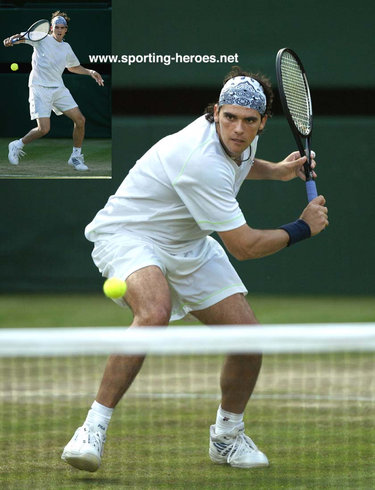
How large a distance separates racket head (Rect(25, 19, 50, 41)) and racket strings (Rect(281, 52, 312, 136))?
3.02 m

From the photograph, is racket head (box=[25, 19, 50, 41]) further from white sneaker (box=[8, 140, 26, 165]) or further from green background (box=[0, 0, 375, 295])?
white sneaker (box=[8, 140, 26, 165])

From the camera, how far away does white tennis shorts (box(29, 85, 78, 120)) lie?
695cm

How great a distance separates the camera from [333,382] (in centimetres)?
469

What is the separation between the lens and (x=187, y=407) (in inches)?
165

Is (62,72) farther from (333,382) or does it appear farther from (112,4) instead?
(333,382)

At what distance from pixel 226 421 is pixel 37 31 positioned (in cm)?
407

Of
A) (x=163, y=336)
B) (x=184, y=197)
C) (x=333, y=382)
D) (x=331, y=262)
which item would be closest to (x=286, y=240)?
(x=184, y=197)

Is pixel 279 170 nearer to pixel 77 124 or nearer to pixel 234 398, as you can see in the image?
pixel 234 398

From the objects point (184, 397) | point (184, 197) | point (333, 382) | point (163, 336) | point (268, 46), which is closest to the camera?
point (163, 336)

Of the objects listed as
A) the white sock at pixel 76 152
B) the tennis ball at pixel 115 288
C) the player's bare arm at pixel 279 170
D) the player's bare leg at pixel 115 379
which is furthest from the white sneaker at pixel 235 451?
A: the white sock at pixel 76 152

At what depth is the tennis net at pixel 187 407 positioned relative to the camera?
2.45 metres

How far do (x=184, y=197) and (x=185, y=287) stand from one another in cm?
33

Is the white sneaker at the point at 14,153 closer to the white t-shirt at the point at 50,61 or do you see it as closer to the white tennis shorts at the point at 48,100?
the white tennis shorts at the point at 48,100

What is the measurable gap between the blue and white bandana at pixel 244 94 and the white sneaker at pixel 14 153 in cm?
369
